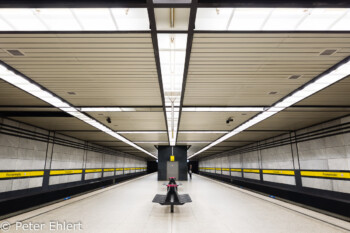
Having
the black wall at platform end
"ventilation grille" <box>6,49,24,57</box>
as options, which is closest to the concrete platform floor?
"ventilation grille" <box>6,49,24,57</box>

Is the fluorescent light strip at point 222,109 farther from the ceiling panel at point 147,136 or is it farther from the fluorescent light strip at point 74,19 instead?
the ceiling panel at point 147,136

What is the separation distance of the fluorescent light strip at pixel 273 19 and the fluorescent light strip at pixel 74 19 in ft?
3.19

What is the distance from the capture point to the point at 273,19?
9.38 ft

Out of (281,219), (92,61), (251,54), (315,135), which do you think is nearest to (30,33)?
(92,61)

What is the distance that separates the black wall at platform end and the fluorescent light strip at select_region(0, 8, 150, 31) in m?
17.9

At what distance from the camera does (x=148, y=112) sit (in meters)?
8.04

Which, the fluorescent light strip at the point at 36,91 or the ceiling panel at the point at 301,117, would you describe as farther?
the ceiling panel at the point at 301,117

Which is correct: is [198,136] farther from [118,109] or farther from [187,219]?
[187,219]

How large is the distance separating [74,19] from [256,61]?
135 inches

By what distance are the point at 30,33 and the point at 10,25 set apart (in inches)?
10.0

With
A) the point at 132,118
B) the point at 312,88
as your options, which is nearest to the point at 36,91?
the point at 132,118

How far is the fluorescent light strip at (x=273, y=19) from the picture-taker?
2.71 m

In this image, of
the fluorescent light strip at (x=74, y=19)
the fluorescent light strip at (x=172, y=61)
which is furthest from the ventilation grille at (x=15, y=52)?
the fluorescent light strip at (x=172, y=61)

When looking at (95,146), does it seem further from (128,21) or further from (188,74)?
(128,21)
